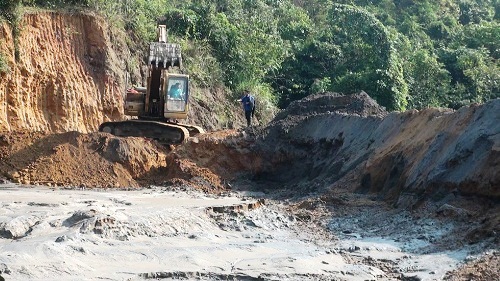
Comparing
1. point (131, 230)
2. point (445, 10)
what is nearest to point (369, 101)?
point (131, 230)

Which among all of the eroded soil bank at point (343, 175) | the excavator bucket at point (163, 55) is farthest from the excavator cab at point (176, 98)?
the eroded soil bank at point (343, 175)

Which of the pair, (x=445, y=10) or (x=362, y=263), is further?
(x=445, y=10)

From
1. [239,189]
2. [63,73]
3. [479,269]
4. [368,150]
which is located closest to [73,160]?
[239,189]

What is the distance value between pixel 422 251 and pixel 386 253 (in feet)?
1.73

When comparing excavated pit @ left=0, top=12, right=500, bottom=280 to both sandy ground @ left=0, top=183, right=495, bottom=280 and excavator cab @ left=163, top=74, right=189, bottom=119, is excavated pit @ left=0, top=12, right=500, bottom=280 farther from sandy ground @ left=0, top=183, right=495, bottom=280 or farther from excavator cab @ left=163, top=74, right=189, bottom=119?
excavator cab @ left=163, top=74, right=189, bottom=119

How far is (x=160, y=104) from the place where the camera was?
86.0ft

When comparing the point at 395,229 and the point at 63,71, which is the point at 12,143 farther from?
the point at 395,229

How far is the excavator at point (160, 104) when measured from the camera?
25.3 meters

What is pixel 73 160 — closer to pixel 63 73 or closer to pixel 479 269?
pixel 63 73

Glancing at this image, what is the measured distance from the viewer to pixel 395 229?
14.0 meters

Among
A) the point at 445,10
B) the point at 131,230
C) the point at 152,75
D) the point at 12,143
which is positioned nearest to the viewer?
the point at 131,230

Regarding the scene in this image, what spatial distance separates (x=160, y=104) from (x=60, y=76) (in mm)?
4759

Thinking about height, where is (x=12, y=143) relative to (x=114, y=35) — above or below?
below

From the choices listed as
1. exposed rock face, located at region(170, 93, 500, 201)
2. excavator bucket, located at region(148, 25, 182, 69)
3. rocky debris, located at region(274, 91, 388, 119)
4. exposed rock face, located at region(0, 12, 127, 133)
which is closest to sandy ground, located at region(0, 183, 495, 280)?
exposed rock face, located at region(170, 93, 500, 201)
